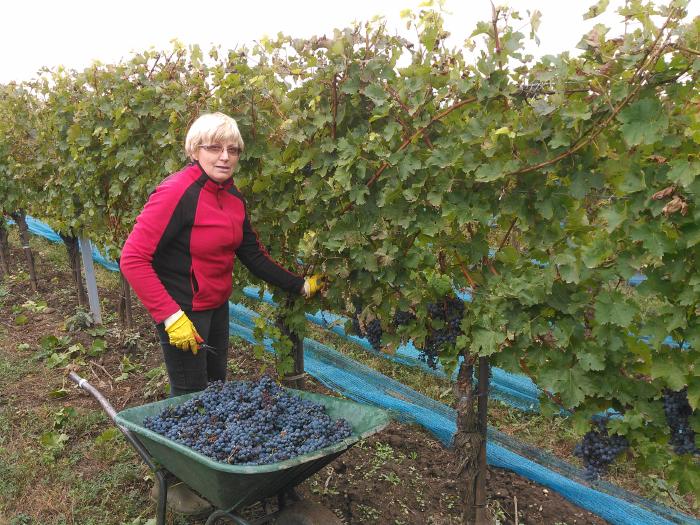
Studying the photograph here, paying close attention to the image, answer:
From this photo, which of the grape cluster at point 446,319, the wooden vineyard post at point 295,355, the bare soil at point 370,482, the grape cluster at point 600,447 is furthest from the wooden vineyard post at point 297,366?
the grape cluster at point 600,447

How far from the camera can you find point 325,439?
221cm

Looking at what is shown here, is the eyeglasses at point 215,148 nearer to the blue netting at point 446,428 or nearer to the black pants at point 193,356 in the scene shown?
the black pants at point 193,356

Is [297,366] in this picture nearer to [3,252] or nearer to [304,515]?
[304,515]

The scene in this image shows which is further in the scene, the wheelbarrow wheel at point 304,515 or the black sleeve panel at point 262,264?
the black sleeve panel at point 262,264

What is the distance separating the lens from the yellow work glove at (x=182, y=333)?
8.45 feet

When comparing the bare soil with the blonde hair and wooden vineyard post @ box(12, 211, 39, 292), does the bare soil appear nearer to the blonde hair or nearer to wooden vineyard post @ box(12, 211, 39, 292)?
the blonde hair

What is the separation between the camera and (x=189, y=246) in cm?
267

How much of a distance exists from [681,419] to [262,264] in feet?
6.28

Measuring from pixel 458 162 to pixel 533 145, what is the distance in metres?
0.27

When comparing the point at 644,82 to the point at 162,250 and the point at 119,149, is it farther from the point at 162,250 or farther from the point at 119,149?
the point at 119,149

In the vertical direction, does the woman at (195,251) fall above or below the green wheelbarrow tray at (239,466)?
above

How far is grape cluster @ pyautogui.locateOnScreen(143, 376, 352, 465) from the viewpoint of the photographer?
6.98 feet

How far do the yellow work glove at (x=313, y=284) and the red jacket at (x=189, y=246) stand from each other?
3 centimetres

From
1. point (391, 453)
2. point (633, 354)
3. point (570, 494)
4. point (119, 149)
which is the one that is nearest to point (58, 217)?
point (119, 149)
